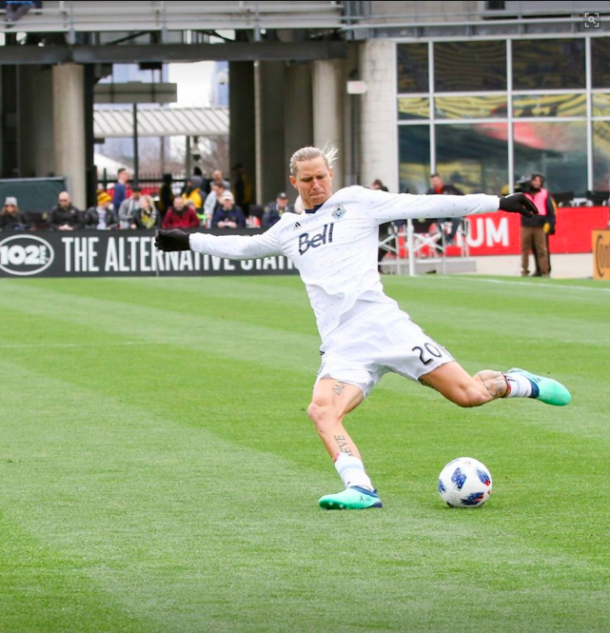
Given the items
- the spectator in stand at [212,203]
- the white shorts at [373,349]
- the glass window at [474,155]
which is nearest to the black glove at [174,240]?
the white shorts at [373,349]

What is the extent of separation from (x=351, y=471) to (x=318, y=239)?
1.28m

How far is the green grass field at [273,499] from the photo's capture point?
20.0 ft

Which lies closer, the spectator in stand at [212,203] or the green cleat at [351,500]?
the green cleat at [351,500]

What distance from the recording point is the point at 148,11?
4516cm

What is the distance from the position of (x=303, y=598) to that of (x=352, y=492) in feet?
6.41

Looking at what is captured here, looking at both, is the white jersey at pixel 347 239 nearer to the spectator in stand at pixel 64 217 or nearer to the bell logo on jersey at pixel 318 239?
the bell logo on jersey at pixel 318 239

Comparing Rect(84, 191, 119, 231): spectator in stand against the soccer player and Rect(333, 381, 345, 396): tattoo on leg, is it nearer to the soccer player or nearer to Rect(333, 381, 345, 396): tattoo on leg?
the soccer player

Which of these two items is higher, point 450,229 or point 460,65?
point 460,65

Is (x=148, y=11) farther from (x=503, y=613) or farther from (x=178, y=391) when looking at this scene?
(x=503, y=613)

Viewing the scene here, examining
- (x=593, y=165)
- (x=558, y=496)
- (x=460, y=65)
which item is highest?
(x=460, y=65)

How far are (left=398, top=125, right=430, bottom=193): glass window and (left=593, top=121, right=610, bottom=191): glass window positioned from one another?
4.91 meters

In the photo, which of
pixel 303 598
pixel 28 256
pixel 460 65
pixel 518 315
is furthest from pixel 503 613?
pixel 460 65

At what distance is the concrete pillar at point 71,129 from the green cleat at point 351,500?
37.7 metres

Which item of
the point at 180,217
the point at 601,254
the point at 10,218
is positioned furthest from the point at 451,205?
the point at 10,218
